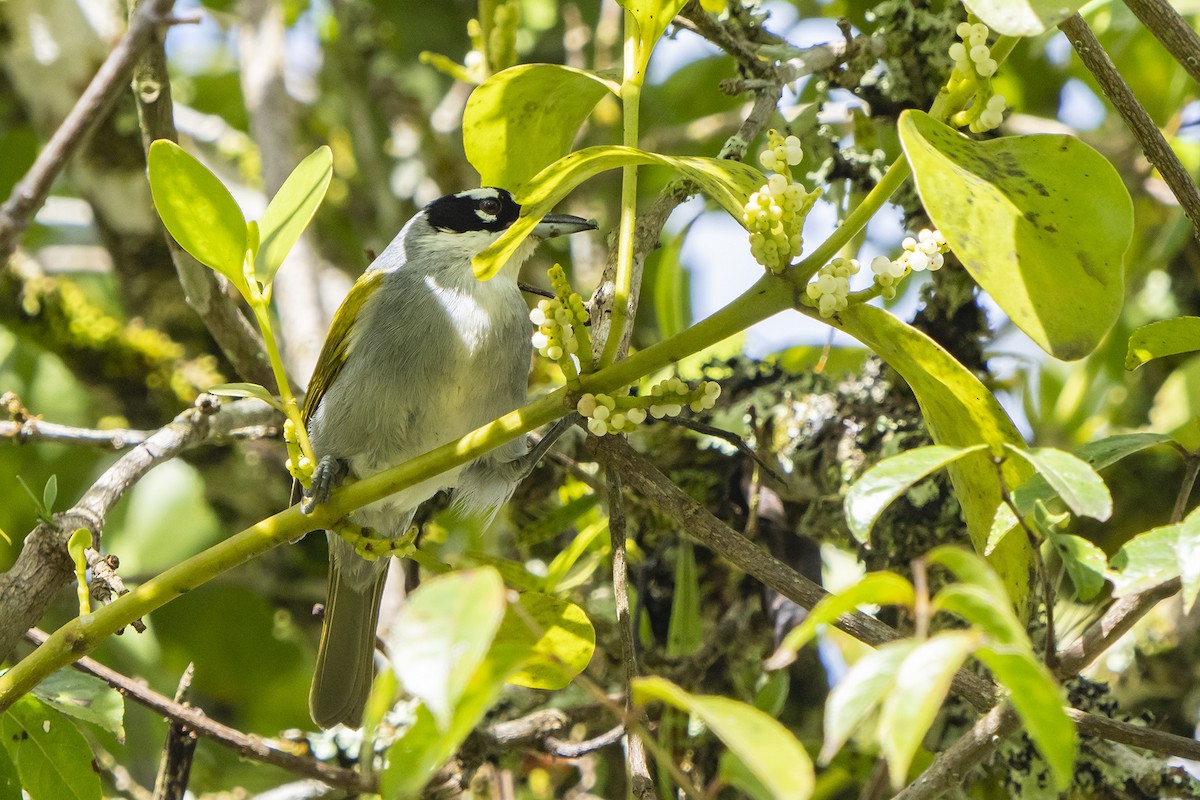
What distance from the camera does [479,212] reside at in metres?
3.08

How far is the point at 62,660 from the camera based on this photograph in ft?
4.91

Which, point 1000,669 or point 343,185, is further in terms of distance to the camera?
point 343,185

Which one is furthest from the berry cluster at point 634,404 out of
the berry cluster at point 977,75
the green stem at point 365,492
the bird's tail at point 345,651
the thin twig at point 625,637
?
the bird's tail at point 345,651

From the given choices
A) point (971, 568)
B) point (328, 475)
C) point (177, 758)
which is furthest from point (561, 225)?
point (971, 568)

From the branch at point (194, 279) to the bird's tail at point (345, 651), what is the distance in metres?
0.54

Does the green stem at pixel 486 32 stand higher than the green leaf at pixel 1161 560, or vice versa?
the green stem at pixel 486 32

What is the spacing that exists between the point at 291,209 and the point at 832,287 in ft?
2.13

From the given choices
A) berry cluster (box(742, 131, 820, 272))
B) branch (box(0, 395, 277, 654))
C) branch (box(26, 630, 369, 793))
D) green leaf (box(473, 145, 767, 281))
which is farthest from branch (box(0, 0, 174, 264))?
berry cluster (box(742, 131, 820, 272))

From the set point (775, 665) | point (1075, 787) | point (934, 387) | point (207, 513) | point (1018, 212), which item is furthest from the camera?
point (207, 513)

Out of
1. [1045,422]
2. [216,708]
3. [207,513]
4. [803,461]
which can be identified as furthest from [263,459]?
[1045,422]

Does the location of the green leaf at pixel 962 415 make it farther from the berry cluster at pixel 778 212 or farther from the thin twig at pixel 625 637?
the thin twig at pixel 625 637

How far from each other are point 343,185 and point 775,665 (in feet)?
12.8

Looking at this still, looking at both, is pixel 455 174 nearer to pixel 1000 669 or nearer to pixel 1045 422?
pixel 1045 422

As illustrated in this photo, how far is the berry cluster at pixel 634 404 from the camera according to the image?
4.53 ft
